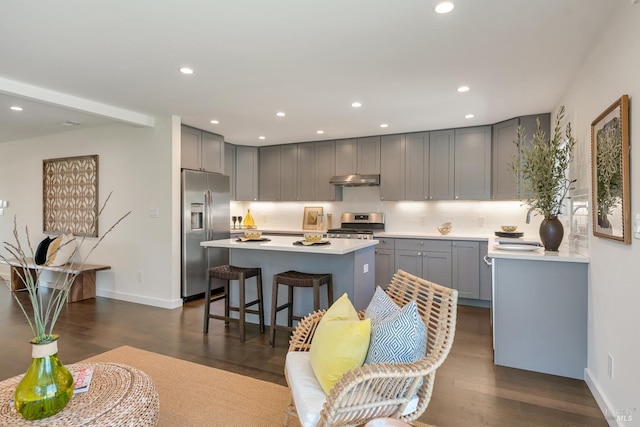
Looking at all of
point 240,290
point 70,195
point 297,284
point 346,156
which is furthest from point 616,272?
point 70,195

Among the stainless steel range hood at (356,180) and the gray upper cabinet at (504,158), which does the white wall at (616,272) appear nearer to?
the gray upper cabinet at (504,158)

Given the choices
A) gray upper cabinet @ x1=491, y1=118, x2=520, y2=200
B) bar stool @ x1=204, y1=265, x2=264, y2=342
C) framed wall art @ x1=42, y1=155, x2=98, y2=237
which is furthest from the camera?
framed wall art @ x1=42, y1=155, x2=98, y2=237

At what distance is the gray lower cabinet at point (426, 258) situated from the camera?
15.7 ft

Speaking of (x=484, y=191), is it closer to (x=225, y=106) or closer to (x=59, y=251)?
(x=225, y=106)

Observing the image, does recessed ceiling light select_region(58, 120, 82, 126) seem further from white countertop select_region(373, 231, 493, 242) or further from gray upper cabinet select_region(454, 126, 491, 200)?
gray upper cabinet select_region(454, 126, 491, 200)

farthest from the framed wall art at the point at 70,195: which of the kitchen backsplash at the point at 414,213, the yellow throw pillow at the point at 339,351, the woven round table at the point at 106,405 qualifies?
the yellow throw pillow at the point at 339,351

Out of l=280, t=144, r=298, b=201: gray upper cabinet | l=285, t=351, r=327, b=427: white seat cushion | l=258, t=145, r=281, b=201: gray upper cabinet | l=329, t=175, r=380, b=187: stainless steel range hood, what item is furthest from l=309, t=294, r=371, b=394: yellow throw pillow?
l=258, t=145, r=281, b=201: gray upper cabinet

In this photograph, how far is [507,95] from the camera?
11.9 feet

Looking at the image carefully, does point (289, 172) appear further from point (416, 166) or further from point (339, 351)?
point (339, 351)

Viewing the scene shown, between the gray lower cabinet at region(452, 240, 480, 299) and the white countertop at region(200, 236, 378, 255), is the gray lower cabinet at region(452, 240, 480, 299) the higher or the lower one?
the lower one

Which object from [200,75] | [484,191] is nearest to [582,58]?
[484,191]

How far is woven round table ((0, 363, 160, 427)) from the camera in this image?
54.7 inches

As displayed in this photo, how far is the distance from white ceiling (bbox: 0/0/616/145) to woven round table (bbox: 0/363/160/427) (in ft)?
6.62

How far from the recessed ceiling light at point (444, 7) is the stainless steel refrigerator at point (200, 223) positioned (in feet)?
11.7
